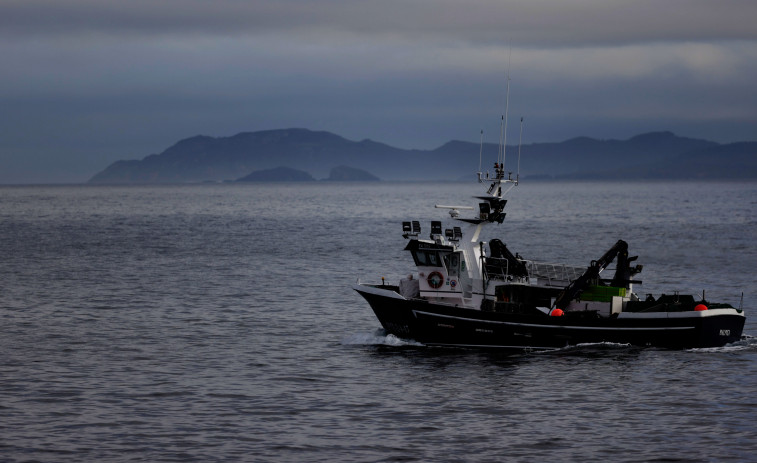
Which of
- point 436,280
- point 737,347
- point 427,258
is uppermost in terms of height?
point 427,258

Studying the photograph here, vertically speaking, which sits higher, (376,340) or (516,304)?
(516,304)

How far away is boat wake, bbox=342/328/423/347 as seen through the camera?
43688 millimetres

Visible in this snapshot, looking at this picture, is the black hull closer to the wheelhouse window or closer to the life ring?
the life ring

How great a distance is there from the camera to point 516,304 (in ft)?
141

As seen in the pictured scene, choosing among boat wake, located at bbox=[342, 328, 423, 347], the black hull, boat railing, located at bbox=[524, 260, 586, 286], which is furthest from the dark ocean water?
boat railing, located at bbox=[524, 260, 586, 286]

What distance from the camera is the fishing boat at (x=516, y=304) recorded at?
4162 centimetres

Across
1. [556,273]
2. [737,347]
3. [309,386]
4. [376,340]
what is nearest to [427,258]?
[376,340]

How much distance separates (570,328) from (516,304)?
264 cm

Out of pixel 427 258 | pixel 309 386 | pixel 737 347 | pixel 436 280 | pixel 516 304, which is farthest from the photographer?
pixel 436 280

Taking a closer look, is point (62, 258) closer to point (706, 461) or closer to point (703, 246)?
point (703, 246)

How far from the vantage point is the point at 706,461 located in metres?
27.5

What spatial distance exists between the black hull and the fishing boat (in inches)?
1.7

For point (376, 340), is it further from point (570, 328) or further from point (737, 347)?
point (737, 347)

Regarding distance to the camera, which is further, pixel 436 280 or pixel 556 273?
pixel 556 273
